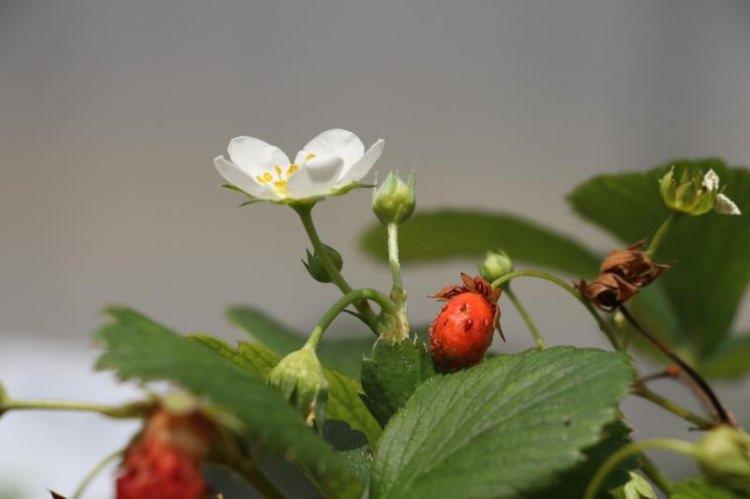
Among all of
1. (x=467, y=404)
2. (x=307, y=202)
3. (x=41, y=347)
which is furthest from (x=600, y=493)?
(x=41, y=347)

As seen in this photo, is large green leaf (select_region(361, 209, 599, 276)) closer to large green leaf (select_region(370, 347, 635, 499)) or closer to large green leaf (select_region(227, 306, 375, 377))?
large green leaf (select_region(227, 306, 375, 377))

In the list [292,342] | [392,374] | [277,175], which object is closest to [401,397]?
[392,374]

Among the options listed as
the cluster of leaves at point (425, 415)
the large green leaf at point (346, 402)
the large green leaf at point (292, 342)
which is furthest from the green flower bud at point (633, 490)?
the large green leaf at point (292, 342)

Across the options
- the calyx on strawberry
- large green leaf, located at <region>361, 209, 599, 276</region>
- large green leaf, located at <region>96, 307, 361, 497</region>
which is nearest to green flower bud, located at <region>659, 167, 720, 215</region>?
the calyx on strawberry

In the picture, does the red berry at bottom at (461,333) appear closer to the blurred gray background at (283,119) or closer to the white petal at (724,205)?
the white petal at (724,205)

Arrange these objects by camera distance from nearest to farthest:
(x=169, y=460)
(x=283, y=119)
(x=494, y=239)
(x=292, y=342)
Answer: (x=169, y=460) < (x=292, y=342) < (x=494, y=239) < (x=283, y=119)

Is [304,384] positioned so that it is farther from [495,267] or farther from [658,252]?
[658,252]
